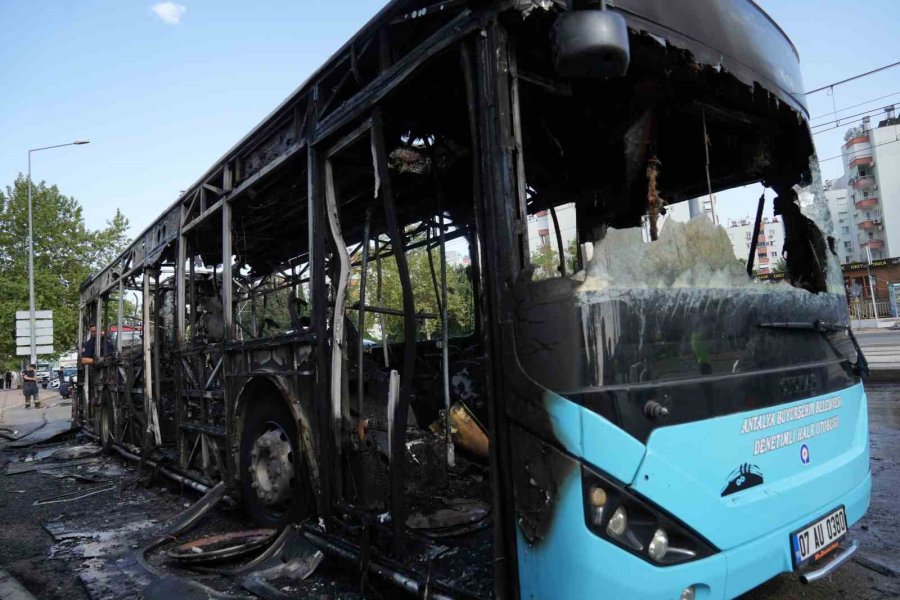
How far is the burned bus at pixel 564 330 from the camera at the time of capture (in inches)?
77.9

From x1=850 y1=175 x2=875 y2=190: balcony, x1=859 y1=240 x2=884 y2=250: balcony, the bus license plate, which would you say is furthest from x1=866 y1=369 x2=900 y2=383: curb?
x1=850 y1=175 x2=875 y2=190: balcony

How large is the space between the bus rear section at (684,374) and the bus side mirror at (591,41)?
0.48 metres

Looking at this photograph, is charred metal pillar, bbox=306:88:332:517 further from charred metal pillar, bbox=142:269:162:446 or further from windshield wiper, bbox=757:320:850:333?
charred metal pillar, bbox=142:269:162:446

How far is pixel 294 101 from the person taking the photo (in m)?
3.98

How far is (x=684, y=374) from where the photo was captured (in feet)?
7.04

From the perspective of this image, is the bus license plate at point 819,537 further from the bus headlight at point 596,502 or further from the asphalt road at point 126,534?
the bus headlight at point 596,502

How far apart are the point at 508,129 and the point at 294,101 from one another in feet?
7.57

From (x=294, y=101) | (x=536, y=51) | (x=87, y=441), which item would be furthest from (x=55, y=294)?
(x=536, y=51)

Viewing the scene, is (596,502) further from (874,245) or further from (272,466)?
(874,245)

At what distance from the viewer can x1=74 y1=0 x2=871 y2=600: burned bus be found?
77.9 inches

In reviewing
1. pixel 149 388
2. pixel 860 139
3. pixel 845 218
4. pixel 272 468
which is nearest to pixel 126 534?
pixel 272 468

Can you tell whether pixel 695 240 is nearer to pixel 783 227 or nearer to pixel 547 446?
pixel 547 446

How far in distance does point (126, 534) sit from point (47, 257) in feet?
91.8

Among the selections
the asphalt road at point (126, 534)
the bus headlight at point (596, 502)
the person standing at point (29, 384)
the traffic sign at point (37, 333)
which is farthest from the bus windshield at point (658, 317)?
the person standing at point (29, 384)
